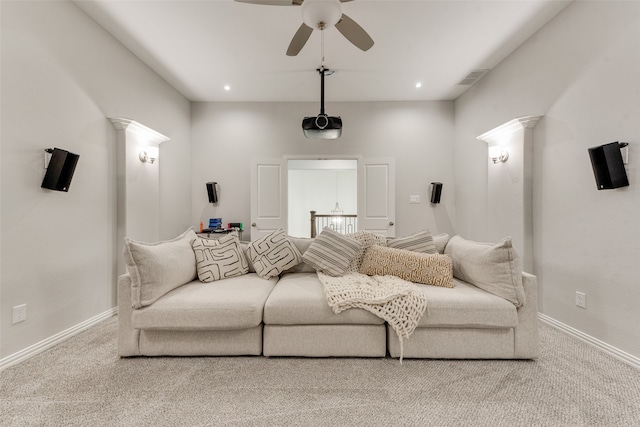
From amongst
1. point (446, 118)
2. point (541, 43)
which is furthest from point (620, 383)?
point (446, 118)

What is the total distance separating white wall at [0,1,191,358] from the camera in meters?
1.97

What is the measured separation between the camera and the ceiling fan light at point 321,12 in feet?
5.97

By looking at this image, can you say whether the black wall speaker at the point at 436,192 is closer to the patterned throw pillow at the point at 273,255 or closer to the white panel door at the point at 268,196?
the white panel door at the point at 268,196

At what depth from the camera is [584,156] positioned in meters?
2.35

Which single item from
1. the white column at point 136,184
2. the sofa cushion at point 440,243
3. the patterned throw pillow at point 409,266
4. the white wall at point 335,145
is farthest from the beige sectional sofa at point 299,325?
the white wall at point 335,145

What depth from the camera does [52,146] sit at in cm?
226

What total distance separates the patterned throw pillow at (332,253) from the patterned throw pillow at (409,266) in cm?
15

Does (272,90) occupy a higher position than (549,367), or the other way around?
(272,90)

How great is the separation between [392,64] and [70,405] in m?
4.15

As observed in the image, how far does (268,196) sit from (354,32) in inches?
120

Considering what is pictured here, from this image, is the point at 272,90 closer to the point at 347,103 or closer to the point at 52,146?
the point at 347,103

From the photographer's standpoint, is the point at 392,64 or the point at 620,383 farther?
the point at 392,64

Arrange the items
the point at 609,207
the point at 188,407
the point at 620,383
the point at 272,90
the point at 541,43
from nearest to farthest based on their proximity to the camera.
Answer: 1. the point at 188,407
2. the point at 620,383
3. the point at 609,207
4. the point at 541,43
5. the point at 272,90

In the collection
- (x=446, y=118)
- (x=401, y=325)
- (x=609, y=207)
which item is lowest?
(x=401, y=325)
